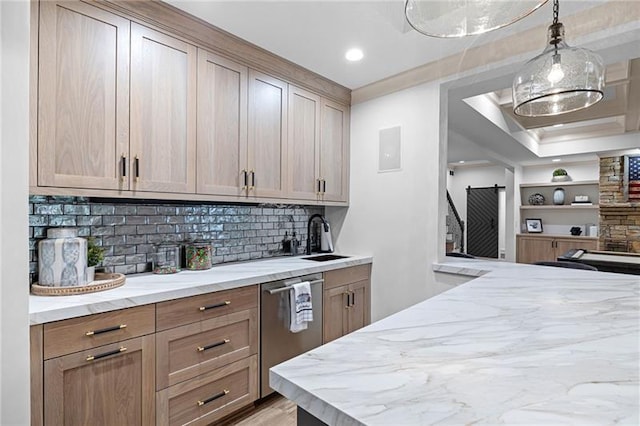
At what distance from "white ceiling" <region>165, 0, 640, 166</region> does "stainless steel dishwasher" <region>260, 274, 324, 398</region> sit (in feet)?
5.64

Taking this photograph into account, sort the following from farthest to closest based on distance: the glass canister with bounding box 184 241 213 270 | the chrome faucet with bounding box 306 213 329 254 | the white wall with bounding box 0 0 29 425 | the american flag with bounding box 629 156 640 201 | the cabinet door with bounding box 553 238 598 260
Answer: the cabinet door with bounding box 553 238 598 260
the american flag with bounding box 629 156 640 201
the chrome faucet with bounding box 306 213 329 254
the glass canister with bounding box 184 241 213 270
the white wall with bounding box 0 0 29 425

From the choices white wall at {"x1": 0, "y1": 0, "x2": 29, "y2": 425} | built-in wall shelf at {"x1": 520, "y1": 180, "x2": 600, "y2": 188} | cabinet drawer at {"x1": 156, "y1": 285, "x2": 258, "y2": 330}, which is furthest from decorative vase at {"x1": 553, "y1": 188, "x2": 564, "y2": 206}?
white wall at {"x1": 0, "y1": 0, "x2": 29, "y2": 425}

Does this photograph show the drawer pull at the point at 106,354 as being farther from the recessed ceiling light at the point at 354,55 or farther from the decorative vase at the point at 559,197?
the decorative vase at the point at 559,197

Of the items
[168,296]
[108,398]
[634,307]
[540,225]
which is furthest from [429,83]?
[540,225]

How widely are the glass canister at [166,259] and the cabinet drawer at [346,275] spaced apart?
114cm

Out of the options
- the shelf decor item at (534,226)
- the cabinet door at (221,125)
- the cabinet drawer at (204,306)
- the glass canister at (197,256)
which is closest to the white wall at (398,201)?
the cabinet door at (221,125)

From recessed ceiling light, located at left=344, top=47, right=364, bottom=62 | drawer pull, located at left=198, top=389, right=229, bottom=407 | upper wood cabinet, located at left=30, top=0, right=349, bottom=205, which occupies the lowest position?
drawer pull, located at left=198, top=389, right=229, bottom=407

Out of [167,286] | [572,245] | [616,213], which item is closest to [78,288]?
[167,286]

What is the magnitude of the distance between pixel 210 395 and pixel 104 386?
0.61 metres

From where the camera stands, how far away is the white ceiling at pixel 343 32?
6.62ft

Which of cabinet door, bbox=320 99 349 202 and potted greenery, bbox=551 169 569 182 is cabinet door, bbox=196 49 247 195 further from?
potted greenery, bbox=551 169 569 182

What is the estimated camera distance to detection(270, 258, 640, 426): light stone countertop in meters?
0.59

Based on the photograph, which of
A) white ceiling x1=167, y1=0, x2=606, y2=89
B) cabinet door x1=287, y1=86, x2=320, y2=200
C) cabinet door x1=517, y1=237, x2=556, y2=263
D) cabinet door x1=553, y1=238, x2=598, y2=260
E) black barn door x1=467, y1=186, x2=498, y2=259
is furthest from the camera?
black barn door x1=467, y1=186, x2=498, y2=259

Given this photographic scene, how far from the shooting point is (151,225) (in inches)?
90.2
